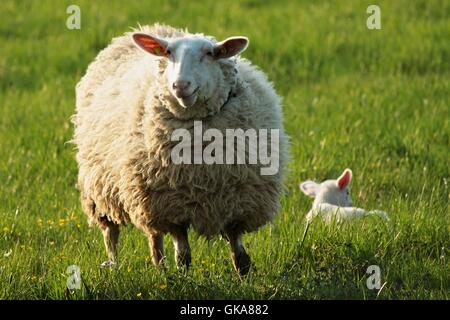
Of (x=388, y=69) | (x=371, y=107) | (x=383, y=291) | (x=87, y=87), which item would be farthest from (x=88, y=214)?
(x=388, y=69)

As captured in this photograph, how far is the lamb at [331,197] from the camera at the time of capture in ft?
21.2

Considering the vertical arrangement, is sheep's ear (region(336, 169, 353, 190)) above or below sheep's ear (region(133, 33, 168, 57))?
below

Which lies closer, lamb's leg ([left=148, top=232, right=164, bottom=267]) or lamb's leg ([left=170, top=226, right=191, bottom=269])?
lamb's leg ([left=170, top=226, right=191, bottom=269])

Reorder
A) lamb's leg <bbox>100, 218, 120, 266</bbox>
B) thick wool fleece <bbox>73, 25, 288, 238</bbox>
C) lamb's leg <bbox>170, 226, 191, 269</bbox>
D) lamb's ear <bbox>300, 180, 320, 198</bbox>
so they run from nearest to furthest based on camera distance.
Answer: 1. thick wool fleece <bbox>73, 25, 288, 238</bbox>
2. lamb's leg <bbox>170, 226, 191, 269</bbox>
3. lamb's leg <bbox>100, 218, 120, 266</bbox>
4. lamb's ear <bbox>300, 180, 320, 198</bbox>

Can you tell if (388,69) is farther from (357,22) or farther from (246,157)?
(246,157)

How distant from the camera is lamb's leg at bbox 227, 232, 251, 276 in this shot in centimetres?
548

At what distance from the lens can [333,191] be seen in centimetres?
696

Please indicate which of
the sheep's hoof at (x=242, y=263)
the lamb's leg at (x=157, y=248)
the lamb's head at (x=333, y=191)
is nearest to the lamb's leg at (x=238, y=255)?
the sheep's hoof at (x=242, y=263)

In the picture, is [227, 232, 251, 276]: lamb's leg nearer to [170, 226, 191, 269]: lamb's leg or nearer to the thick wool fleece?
the thick wool fleece

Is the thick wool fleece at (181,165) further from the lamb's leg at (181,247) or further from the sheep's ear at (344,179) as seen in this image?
the sheep's ear at (344,179)

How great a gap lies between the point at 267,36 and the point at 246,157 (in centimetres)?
623

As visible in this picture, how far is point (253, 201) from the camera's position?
5418 millimetres

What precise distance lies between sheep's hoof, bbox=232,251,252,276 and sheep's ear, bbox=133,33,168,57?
1.14m

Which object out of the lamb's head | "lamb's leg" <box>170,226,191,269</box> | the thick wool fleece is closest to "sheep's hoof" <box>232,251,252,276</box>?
the thick wool fleece
